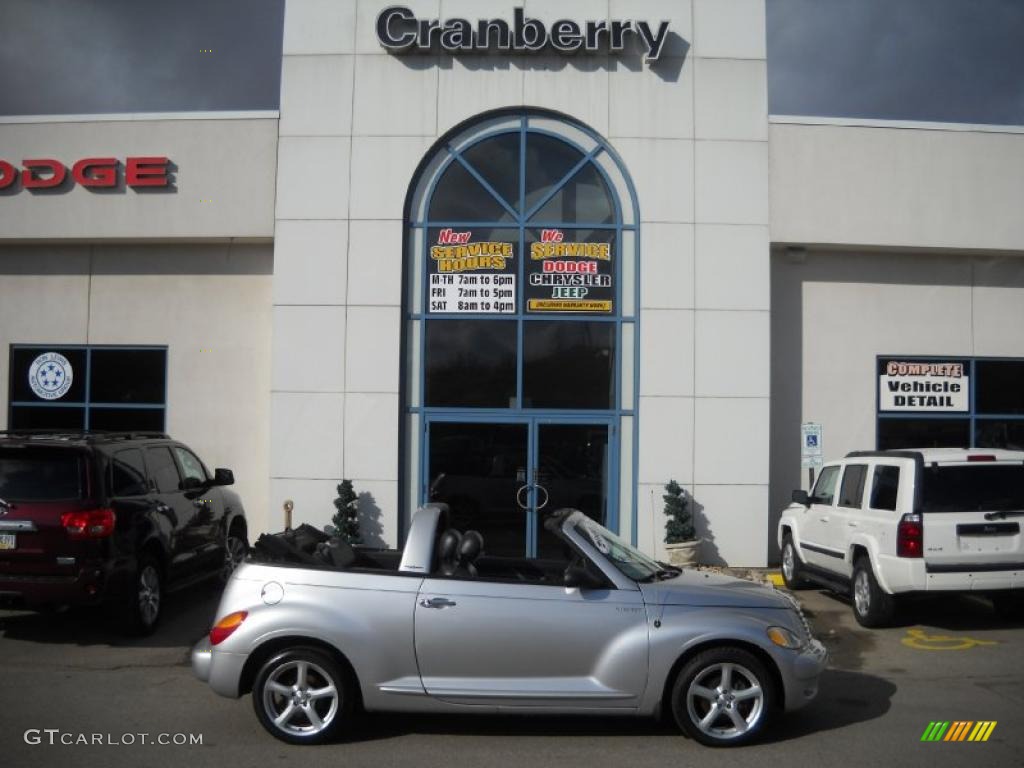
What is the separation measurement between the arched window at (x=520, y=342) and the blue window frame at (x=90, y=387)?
14.1 feet

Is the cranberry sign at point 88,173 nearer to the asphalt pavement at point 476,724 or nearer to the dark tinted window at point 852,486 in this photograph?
the asphalt pavement at point 476,724

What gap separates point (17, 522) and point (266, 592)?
11.0 feet

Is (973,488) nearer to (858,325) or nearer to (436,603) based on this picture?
(858,325)

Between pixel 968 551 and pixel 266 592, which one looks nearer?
pixel 266 592

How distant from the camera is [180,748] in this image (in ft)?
19.6

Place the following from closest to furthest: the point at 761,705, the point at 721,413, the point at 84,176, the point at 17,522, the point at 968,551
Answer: the point at 761,705 → the point at 17,522 → the point at 968,551 → the point at 721,413 → the point at 84,176

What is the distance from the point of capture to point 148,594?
30.0 feet

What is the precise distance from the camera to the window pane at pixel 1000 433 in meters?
14.7

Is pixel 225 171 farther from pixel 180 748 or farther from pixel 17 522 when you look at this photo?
pixel 180 748

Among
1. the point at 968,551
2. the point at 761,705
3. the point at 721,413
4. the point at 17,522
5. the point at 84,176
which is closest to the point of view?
the point at 761,705

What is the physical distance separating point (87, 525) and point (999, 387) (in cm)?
1316

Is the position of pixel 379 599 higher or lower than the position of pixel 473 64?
lower

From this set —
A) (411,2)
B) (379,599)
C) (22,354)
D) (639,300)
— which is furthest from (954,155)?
(22,354)

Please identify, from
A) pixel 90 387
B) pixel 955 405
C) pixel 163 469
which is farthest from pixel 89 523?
pixel 955 405
